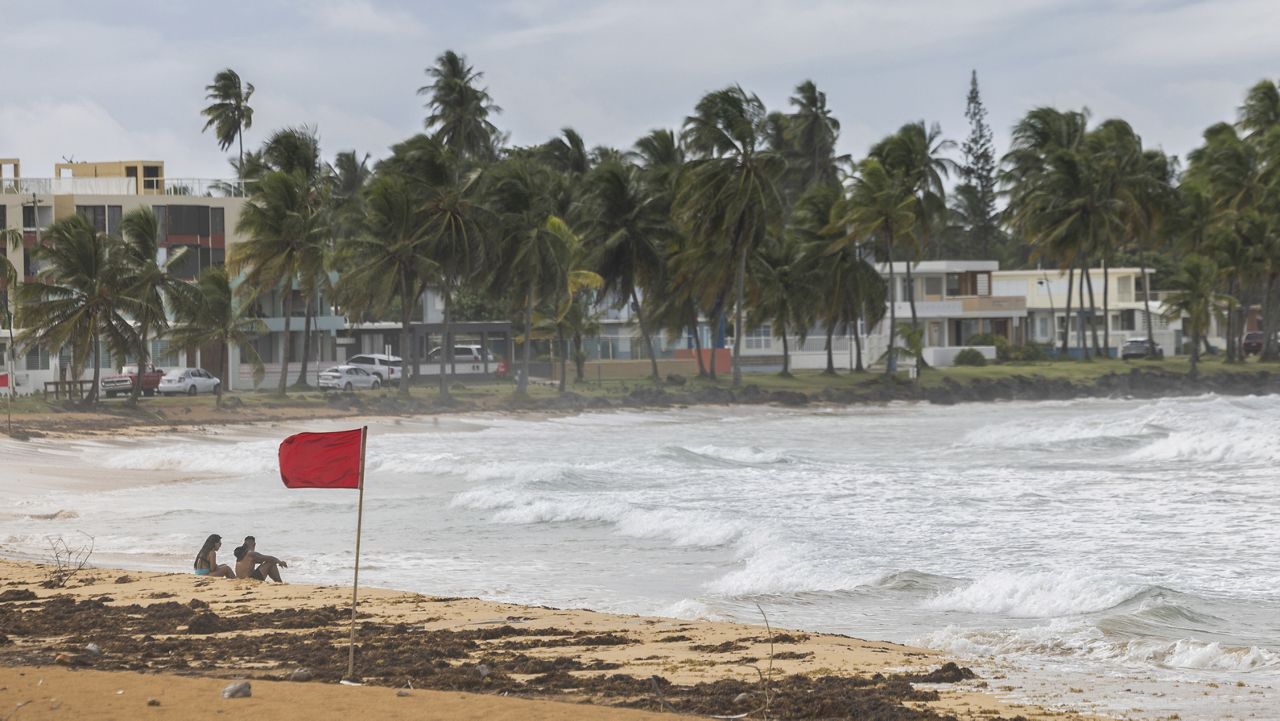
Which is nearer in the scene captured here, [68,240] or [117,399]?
[68,240]

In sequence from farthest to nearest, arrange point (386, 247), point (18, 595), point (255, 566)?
1. point (386, 247)
2. point (255, 566)
3. point (18, 595)

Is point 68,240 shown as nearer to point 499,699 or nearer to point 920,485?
point 920,485

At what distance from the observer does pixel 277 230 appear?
151ft

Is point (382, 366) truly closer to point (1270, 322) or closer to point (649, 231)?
point (649, 231)

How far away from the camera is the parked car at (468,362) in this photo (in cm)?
5872

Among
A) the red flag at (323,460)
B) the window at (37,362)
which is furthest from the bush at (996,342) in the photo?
the red flag at (323,460)

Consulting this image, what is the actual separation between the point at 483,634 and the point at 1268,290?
6803 centimetres

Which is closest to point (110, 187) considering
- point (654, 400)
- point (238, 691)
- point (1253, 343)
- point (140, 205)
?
point (140, 205)

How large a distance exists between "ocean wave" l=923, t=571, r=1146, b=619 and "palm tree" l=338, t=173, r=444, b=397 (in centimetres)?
3507

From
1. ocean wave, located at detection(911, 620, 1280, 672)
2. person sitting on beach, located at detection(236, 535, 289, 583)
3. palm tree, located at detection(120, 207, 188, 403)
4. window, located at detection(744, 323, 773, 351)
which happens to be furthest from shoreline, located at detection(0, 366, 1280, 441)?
ocean wave, located at detection(911, 620, 1280, 672)

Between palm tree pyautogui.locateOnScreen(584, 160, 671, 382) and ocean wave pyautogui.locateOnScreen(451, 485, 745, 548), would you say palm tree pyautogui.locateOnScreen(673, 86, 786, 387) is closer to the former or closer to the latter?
palm tree pyautogui.locateOnScreen(584, 160, 671, 382)

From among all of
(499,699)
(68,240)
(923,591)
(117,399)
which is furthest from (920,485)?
(117,399)

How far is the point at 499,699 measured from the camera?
8.92 metres

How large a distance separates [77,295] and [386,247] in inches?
397
